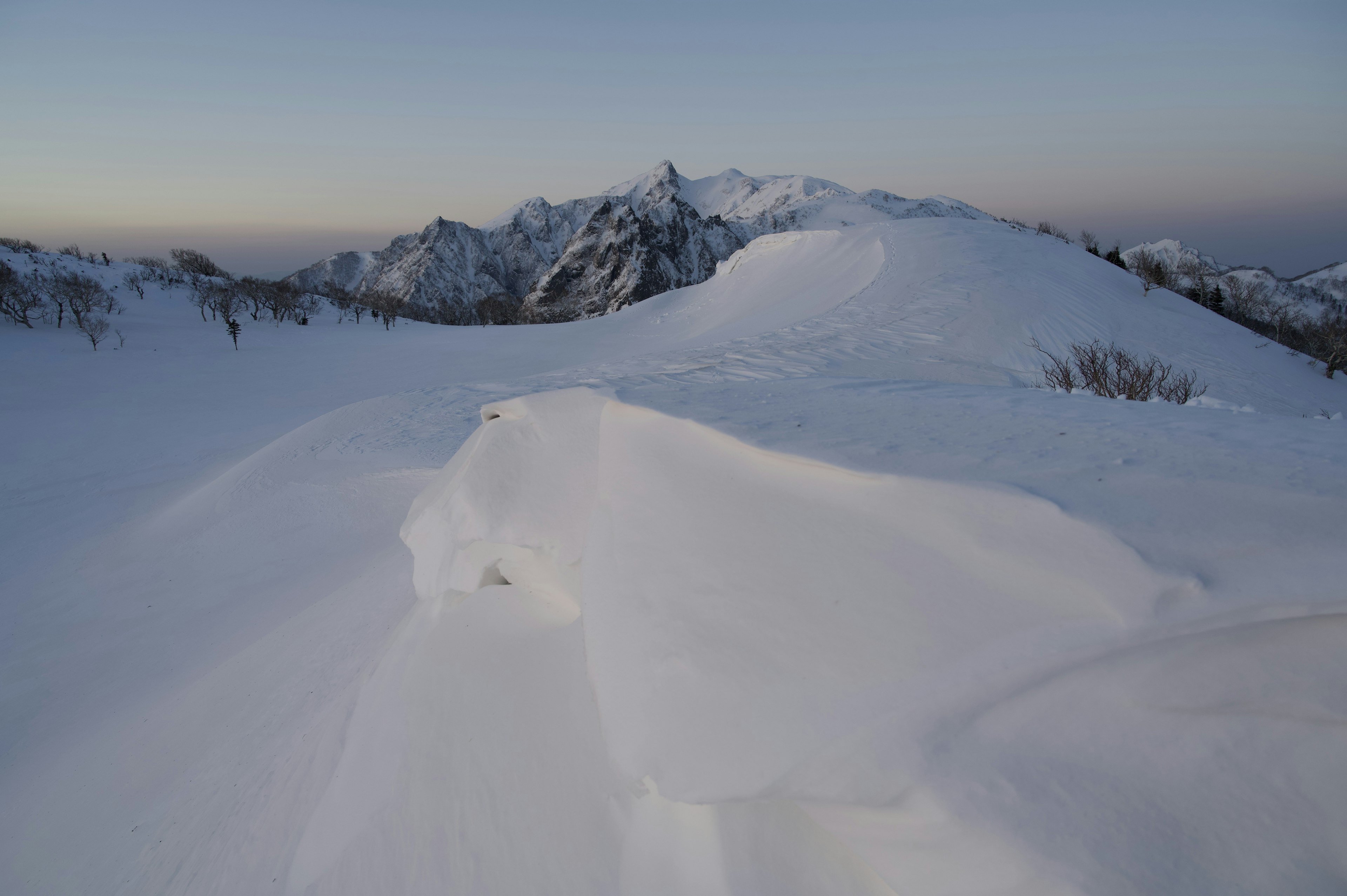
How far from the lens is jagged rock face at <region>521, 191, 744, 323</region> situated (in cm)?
10275

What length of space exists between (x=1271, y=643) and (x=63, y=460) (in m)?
16.9

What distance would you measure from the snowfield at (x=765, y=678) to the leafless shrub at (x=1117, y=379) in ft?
14.0

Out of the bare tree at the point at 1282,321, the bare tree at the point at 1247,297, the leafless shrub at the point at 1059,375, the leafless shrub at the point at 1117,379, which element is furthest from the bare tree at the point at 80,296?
the bare tree at the point at 1247,297

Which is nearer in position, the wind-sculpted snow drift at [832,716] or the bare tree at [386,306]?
the wind-sculpted snow drift at [832,716]

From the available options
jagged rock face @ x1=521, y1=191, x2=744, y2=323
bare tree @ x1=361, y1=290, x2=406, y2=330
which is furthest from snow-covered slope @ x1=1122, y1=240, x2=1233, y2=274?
bare tree @ x1=361, y1=290, x2=406, y2=330

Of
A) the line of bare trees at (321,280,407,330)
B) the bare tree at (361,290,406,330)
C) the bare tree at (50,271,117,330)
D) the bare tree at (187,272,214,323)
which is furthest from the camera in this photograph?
the line of bare trees at (321,280,407,330)

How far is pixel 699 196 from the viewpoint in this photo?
169 metres

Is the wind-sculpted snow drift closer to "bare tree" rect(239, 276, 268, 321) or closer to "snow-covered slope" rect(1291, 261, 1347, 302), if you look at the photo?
"bare tree" rect(239, 276, 268, 321)

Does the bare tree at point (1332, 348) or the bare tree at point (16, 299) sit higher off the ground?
the bare tree at point (16, 299)

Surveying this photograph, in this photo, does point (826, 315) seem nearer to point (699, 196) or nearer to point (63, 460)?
point (63, 460)

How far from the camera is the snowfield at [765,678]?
4.77 feet

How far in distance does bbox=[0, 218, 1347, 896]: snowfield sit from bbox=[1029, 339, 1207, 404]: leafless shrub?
14.0 feet

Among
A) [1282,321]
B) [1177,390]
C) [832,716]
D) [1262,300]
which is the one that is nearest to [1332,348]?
[1282,321]

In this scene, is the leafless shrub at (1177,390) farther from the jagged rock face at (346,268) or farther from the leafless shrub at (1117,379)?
the jagged rock face at (346,268)
